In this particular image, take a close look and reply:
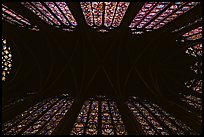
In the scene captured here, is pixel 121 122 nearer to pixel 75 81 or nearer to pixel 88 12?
pixel 88 12

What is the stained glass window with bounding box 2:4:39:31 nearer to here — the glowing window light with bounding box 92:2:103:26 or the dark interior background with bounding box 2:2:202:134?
the dark interior background with bounding box 2:2:202:134

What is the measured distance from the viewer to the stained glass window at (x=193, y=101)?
7.05 metres

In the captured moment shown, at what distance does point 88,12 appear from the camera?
24.4 ft

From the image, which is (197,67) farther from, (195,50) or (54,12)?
(54,12)

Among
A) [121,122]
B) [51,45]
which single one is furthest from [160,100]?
[51,45]

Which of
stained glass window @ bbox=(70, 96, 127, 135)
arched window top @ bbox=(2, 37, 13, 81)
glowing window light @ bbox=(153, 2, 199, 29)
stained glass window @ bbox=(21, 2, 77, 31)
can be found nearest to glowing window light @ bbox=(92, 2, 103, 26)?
stained glass window @ bbox=(21, 2, 77, 31)

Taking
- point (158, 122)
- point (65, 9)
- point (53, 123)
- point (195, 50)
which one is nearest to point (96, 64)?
point (65, 9)

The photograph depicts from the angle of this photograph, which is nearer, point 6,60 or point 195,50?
point 195,50

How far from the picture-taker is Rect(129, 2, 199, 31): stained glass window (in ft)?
21.1

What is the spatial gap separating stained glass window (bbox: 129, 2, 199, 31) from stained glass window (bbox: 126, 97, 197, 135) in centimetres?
273

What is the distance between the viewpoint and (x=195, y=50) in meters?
8.91

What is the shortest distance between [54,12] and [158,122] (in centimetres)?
427

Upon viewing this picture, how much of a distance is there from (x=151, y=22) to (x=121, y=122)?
3459 mm

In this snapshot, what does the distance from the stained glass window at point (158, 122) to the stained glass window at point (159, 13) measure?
8.96ft
